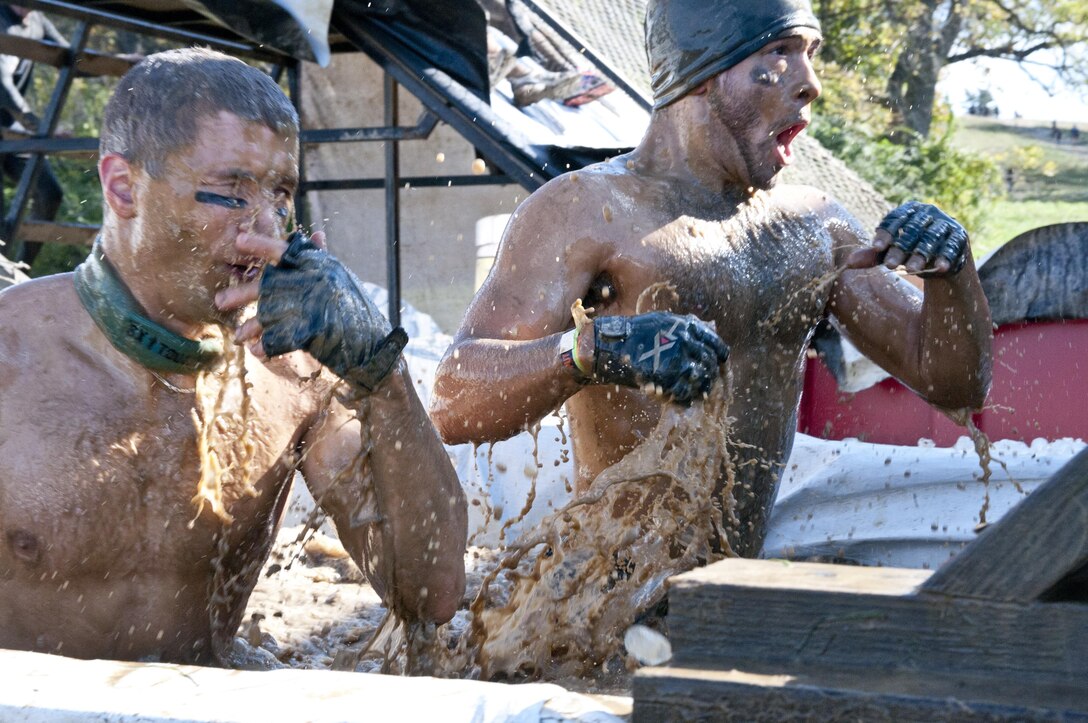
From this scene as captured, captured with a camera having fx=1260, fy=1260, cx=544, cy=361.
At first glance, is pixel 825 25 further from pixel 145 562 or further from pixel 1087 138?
pixel 145 562

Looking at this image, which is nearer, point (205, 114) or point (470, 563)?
point (205, 114)

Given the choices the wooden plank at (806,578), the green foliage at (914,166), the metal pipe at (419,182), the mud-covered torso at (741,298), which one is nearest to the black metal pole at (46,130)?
the metal pipe at (419,182)

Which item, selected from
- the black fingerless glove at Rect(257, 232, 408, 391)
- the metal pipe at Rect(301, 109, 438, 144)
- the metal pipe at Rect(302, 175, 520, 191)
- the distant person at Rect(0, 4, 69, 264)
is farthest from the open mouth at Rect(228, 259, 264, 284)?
the distant person at Rect(0, 4, 69, 264)

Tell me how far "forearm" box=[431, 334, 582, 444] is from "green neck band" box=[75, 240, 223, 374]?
25.1 inches

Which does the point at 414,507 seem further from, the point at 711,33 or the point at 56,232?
the point at 56,232

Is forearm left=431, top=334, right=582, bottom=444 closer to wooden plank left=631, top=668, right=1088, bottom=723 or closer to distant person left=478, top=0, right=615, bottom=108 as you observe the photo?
wooden plank left=631, top=668, right=1088, bottom=723

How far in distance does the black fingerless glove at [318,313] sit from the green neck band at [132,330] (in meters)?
0.32

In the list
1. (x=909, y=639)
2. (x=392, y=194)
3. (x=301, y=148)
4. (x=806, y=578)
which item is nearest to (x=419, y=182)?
(x=392, y=194)

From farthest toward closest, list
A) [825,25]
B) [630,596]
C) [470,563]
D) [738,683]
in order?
[825,25], [470,563], [630,596], [738,683]

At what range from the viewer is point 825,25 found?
15820 millimetres

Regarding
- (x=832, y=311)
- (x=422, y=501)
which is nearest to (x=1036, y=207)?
(x=832, y=311)

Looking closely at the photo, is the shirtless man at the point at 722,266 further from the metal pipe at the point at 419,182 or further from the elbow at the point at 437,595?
the metal pipe at the point at 419,182

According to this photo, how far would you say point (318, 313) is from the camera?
1979 mm

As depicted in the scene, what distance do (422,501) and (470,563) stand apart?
1686 millimetres
